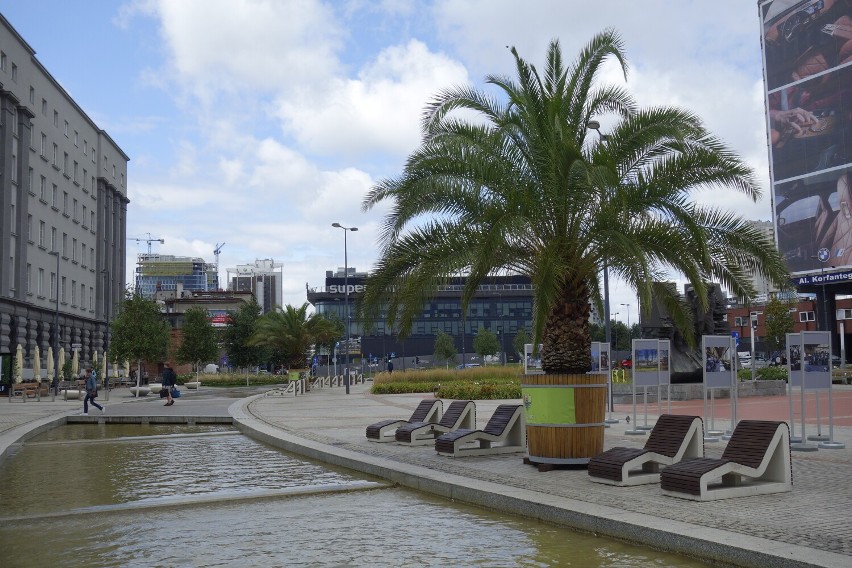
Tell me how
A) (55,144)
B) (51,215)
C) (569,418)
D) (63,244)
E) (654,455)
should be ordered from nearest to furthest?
(654,455) → (569,418) → (51,215) → (55,144) → (63,244)

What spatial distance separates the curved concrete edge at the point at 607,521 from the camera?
6535 mm

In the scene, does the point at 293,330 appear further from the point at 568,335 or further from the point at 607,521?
the point at 607,521

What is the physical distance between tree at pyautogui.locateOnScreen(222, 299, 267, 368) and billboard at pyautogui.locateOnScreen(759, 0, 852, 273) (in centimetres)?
5054

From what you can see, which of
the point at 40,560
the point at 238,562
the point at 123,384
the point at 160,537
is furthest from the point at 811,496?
the point at 123,384

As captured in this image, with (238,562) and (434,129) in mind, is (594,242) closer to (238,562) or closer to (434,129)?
(434,129)

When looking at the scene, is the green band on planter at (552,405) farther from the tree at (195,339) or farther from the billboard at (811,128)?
the billboard at (811,128)

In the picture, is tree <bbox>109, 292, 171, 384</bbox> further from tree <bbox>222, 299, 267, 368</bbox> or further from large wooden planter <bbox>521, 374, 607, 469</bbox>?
large wooden planter <bbox>521, 374, 607, 469</bbox>

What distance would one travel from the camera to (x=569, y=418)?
468 inches

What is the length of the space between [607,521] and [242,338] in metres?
64.7

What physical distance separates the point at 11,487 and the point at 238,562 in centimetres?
658

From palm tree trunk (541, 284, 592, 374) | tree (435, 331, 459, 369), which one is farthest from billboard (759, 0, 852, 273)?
Answer: palm tree trunk (541, 284, 592, 374)

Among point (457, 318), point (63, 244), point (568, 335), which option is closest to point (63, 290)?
point (63, 244)

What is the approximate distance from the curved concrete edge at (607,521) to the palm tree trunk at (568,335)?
7.57 feet

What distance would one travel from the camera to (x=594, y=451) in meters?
12.0
